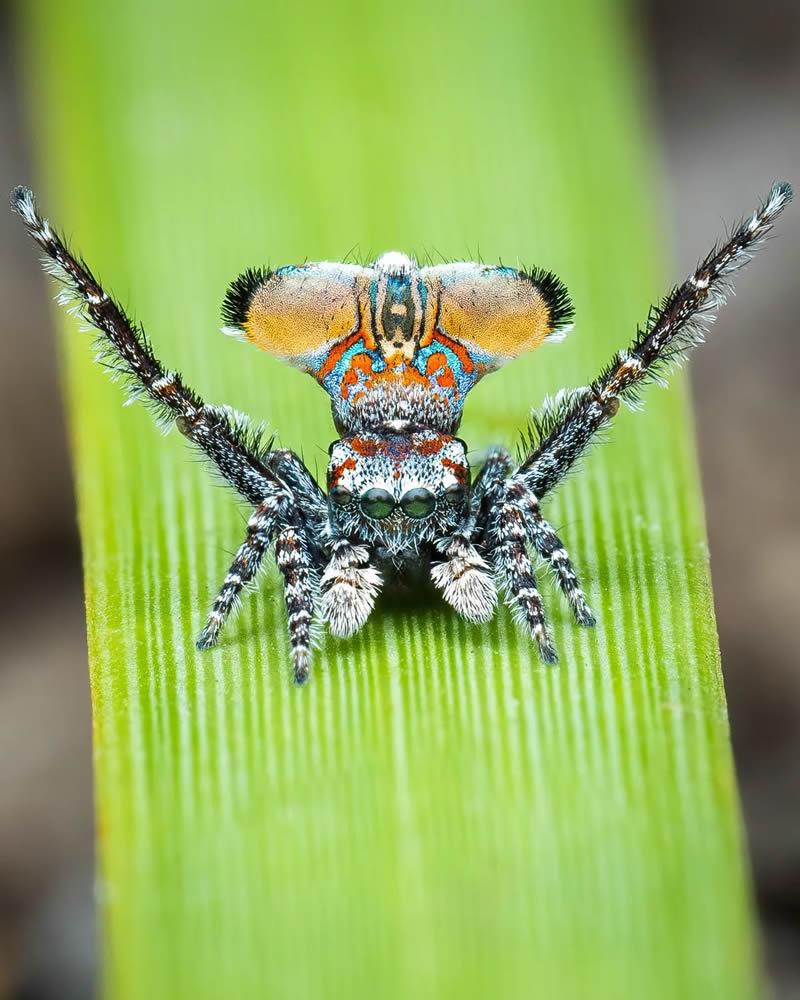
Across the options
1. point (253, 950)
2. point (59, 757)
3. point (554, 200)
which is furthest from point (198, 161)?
point (253, 950)

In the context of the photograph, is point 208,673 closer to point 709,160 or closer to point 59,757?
point 59,757

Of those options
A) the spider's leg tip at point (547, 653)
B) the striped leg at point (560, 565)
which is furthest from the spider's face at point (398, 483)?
the spider's leg tip at point (547, 653)

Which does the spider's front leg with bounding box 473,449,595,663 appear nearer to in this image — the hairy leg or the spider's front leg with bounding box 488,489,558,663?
the spider's front leg with bounding box 488,489,558,663

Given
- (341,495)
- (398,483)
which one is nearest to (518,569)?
(398,483)

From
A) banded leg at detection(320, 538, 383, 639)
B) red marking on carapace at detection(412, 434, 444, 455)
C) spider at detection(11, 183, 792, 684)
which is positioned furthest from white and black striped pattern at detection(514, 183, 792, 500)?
banded leg at detection(320, 538, 383, 639)

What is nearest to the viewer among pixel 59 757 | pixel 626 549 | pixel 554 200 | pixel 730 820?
pixel 730 820

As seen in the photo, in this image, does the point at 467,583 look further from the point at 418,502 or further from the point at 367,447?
the point at 367,447

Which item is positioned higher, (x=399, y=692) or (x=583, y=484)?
(x=583, y=484)
